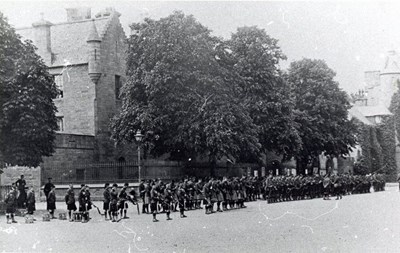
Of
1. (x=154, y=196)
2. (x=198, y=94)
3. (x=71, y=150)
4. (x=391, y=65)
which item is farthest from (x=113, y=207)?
(x=391, y=65)

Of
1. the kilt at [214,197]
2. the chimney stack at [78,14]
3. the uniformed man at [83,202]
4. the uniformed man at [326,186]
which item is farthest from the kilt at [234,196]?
the chimney stack at [78,14]

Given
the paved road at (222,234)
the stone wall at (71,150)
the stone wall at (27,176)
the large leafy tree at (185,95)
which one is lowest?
the paved road at (222,234)

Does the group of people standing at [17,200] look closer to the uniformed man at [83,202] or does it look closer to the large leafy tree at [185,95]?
the uniformed man at [83,202]

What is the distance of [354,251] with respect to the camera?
14.9m

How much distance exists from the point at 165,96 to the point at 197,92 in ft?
7.14

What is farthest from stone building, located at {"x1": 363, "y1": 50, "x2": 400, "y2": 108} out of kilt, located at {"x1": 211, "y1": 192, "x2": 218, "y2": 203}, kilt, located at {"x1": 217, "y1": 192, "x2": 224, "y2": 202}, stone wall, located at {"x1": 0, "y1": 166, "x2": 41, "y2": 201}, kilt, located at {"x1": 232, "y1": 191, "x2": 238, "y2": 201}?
kilt, located at {"x1": 211, "y1": 192, "x2": 218, "y2": 203}

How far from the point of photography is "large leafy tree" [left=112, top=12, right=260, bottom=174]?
1604 inches

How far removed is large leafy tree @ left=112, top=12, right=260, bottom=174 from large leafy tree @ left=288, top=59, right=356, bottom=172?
18223 mm

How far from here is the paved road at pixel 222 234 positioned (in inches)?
635

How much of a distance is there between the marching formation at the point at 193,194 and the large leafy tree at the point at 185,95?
3961 millimetres

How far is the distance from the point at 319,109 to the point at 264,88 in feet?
41.2

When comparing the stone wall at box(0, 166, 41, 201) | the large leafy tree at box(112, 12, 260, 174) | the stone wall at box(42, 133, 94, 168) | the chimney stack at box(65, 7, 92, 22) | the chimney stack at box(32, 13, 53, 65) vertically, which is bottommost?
the stone wall at box(0, 166, 41, 201)

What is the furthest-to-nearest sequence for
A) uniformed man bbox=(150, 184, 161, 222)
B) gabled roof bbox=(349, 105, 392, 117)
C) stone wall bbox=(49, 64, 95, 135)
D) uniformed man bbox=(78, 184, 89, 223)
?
gabled roof bbox=(349, 105, 392, 117), stone wall bbox=(49, 64, 95, 135), uniformed man bbox=(150, 184, 161, 222), uniformed man bbox=(78, 184, 89, 223)

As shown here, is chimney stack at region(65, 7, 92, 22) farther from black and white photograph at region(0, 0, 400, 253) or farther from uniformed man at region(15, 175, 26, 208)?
uniformed man at region(15, 175, 26, 208)
